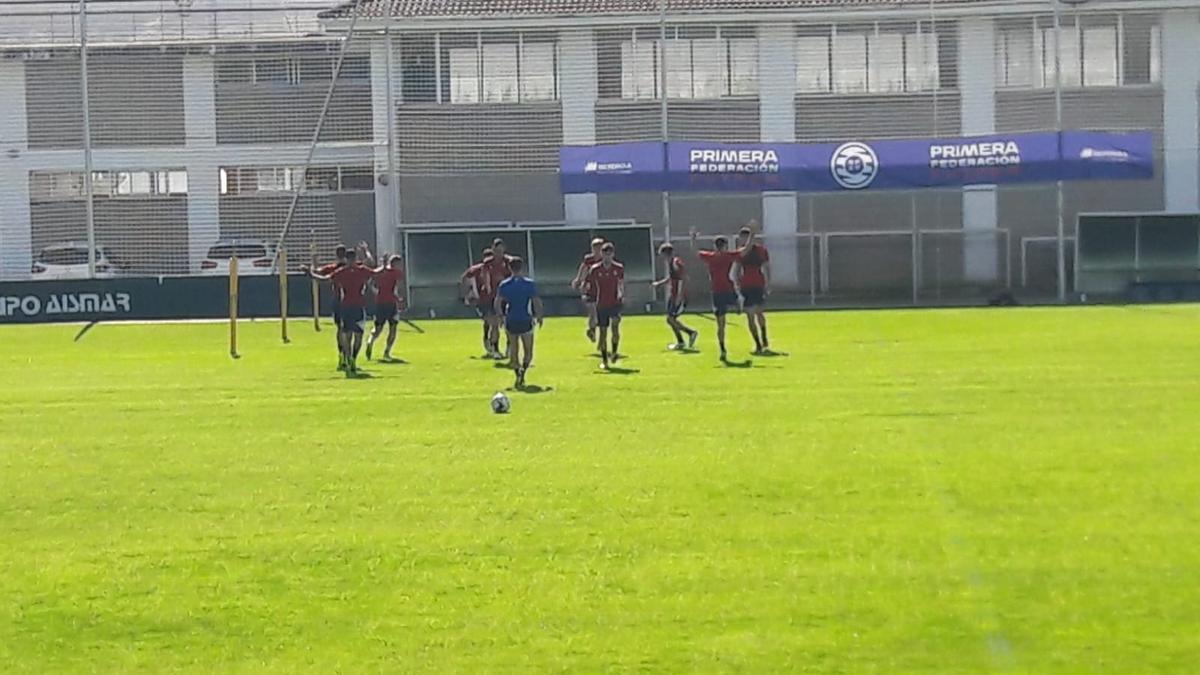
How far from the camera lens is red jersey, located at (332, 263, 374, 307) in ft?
87.3

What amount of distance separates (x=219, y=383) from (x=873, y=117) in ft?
90.9

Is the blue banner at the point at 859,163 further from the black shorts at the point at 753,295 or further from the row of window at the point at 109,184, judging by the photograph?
the black shorts at the point at 753,295

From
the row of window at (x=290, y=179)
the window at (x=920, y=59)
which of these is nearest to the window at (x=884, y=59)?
the window at (x=920, y=59)

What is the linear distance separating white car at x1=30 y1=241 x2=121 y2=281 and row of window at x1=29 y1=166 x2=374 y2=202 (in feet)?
5.23

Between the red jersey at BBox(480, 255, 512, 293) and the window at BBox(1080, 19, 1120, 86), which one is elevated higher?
the window at BBox(1080, 19, 1120, 86)

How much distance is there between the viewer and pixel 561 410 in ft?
64.9

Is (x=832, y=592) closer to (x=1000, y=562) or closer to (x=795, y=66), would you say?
(x=1000, y=562)

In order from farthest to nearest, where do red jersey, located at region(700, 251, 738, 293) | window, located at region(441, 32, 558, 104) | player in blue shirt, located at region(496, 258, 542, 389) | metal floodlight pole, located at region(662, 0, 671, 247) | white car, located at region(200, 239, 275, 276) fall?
1. window, located at region(441, 32, 558, 104)
2. metal floodlight pole, located at region(662, 0, 671, 247)
3. white car, located at region(200, 239, 275, 276)
4. red jersey, located at region(700, 251, 738, 293)
5. player in blue shirt, located at region(496, 258, 542, 389)

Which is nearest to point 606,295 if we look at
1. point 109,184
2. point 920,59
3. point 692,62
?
point 692,62

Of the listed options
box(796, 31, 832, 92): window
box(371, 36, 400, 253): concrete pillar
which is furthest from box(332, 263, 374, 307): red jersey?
box(796, 31, 832, 92): window

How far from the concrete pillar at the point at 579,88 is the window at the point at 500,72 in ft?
4.09

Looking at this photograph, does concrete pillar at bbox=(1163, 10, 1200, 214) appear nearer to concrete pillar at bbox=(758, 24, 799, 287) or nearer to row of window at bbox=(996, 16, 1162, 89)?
row of window at bbox=(996, 16, 1162, 89)

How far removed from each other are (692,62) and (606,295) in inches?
954

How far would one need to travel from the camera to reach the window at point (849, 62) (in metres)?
49.2
